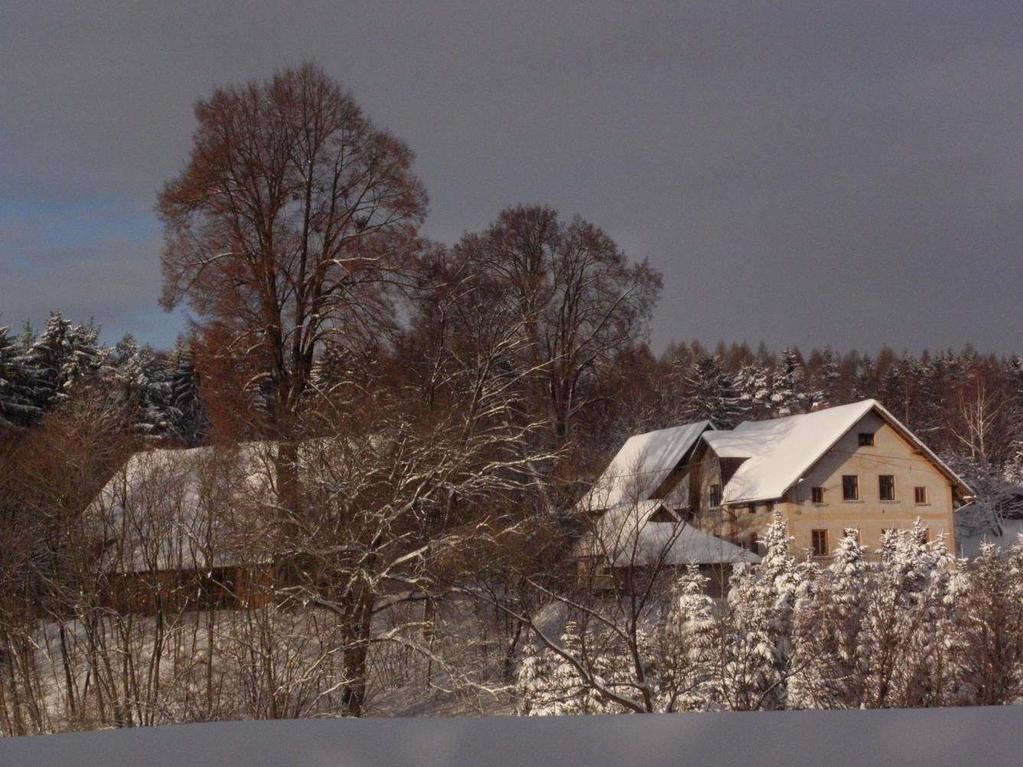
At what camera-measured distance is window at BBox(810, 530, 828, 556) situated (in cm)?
2815

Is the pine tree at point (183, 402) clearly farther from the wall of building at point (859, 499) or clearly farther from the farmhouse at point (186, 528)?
the farmhouse at point (186, 528)

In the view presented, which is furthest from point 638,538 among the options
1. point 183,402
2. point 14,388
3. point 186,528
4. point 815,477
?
point 183,402

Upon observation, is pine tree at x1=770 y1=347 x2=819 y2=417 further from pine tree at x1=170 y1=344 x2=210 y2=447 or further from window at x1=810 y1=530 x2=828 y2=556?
pine tree at x1=170 y1=344 x2=210 y2=447

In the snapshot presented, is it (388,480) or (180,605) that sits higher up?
(388,480)

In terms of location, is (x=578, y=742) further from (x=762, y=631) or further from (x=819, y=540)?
(x=819, y=540)

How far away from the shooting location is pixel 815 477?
28.6 meters

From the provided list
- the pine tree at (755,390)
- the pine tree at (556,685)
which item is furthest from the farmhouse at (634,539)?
the pine tree at (755,390)

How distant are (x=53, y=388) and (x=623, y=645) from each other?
2591cm

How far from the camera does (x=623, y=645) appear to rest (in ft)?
44.4

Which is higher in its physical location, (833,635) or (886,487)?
(886,487)

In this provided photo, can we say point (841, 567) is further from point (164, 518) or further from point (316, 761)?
point (316, 761)

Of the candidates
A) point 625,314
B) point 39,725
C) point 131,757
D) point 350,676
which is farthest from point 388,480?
point 625,314

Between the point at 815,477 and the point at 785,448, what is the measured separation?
1497 millimetres

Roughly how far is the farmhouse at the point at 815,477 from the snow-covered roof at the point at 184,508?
14364 millimetres
